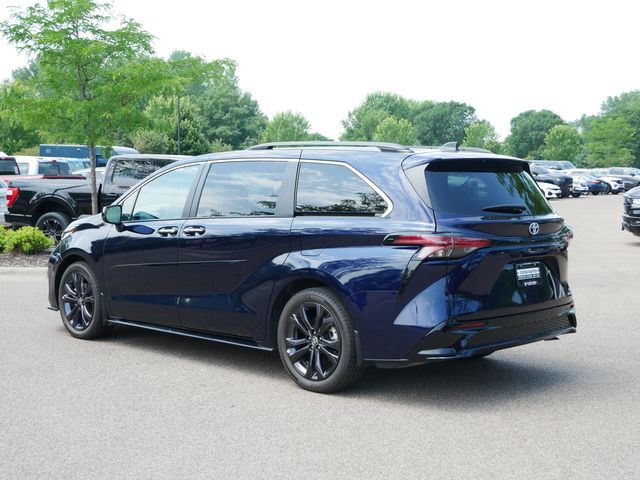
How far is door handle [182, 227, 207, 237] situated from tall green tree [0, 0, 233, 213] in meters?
11.0

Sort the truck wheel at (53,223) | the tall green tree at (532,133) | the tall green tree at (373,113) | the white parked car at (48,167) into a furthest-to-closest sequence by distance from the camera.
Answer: the tall green tree at (532,133)
the tall green tree at (373,113)
the white parked car at (48,167)
the truck wheel at (53,223)

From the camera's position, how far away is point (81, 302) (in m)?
7.68

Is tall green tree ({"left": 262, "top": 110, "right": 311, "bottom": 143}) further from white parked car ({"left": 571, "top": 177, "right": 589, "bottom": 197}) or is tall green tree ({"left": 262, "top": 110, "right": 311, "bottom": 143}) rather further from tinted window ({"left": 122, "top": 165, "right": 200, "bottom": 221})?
tinted window ({"left": 122, "top": 165, "right": 200, "bottom": 221})

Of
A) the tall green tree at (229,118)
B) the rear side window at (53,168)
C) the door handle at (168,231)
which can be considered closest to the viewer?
the door handle at (168,231)

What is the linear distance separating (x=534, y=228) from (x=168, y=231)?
9.92 feet

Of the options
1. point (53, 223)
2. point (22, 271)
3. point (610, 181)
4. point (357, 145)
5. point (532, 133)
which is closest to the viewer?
point (357, 145)

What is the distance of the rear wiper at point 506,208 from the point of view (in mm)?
5465

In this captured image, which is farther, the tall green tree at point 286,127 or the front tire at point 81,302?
the tall green tree at point 286,127

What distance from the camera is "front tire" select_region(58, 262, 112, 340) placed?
296 inches

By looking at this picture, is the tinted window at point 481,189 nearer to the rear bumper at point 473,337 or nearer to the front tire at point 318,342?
the rear bumper at point 473,337

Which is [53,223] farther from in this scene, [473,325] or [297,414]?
[473,325]

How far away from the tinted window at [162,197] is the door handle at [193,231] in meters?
0.24

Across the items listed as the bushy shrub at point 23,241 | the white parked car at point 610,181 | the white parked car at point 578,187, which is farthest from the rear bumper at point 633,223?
the white parked car at point 610,181

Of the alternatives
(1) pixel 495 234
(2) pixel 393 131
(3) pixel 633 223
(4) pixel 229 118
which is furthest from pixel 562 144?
(1) pixel 495 234
